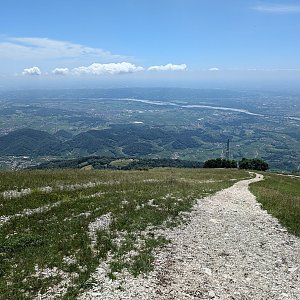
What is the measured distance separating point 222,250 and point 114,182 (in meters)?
22.9

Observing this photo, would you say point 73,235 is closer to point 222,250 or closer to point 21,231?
point 21,231

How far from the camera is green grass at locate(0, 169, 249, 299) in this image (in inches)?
712

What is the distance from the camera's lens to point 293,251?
78.6 ft

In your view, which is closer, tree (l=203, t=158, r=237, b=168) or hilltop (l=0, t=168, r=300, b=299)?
hilltop (l=0, t=168, r=300, b=299)

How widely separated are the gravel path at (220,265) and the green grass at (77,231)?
41.0 inches

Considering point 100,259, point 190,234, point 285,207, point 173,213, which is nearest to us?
point 100,259

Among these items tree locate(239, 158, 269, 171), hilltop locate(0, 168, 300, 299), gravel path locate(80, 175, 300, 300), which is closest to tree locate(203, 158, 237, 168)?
tree locate(239, 158, 269, 171)

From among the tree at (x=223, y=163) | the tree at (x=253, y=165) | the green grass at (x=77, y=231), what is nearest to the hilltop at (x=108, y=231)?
the green grass at (x=77, y=231)

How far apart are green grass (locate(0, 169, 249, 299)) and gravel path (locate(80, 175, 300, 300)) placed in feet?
3.41

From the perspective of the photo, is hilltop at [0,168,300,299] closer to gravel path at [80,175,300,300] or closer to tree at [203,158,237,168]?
gravel path at [80,175,300,300]

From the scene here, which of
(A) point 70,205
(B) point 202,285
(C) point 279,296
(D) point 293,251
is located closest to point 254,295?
(C) point 279,296

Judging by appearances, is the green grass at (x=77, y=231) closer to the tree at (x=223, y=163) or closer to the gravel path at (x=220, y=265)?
the gravel path at (x=220, y=265)

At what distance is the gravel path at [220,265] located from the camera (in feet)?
57.3

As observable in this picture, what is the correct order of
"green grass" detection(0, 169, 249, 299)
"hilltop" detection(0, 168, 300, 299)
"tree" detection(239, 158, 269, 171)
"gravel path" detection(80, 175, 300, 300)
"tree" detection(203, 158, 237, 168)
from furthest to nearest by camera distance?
1. "tree" detection(203, 158, 237, 168)
2. "tree" detection(239, 158, 269, 171)
3. "green grass" detection(0, 169, 249, 299)
4. "hilltop" detection(0, 168, 300, 299)
5. "gravel path" detection(80, 175, 300, 300)
